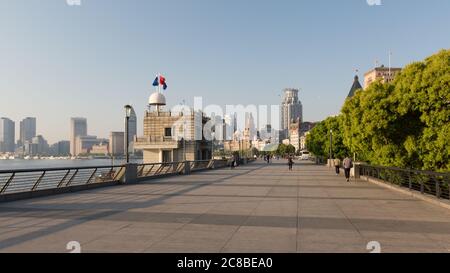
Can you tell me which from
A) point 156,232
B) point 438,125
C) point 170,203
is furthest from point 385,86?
point 156,232

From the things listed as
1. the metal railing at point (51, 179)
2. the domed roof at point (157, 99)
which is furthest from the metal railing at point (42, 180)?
the domed roof at point (157, 99)

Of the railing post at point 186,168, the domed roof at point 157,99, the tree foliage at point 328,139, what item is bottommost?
the railing post at point 186,168

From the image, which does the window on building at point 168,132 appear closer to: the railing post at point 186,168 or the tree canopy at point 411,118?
the railing post at point 186,168

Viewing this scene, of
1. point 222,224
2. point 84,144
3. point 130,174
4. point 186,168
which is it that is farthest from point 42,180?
point 84,144

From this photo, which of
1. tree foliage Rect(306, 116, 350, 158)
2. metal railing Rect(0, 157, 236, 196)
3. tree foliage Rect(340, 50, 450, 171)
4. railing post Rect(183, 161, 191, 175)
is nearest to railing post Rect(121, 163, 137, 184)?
metal railing Rect(0, 157, 236, 196)

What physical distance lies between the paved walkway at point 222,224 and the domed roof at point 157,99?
7480 cm

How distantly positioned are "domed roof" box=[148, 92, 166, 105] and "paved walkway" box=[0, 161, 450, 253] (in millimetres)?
74803

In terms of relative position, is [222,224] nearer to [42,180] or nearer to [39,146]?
[42,180]

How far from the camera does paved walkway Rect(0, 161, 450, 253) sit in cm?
766

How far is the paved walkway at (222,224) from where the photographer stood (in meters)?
7.66

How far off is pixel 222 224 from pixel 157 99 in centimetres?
8151

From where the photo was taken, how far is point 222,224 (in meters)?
9.98

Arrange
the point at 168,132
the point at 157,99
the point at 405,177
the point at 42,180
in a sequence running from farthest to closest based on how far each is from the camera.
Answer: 1. the point at 157,99
2. the point at 168,132
3. the point at 405,177
4. the point at 42,180
